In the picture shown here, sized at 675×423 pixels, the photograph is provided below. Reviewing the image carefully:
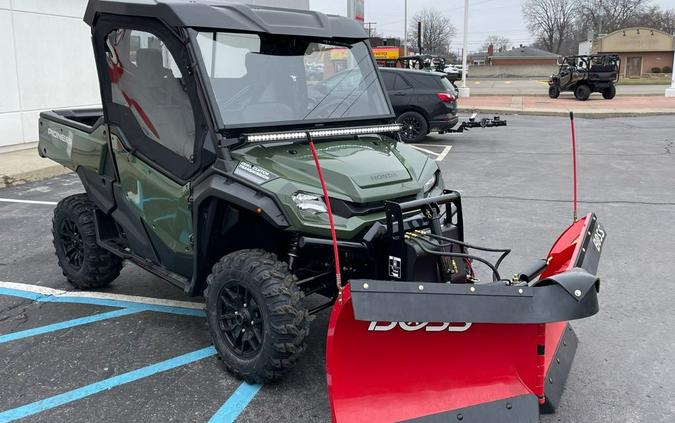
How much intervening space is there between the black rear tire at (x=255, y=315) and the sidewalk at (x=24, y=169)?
7.86m

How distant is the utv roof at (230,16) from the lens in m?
3.95

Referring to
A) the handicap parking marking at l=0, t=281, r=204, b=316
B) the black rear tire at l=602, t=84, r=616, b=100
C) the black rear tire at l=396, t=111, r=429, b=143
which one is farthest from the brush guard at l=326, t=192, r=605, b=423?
the black rear tire at l=602, t=84, r=616, b=100

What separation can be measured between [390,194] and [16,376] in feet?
8.55

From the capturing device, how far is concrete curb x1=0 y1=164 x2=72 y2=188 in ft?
33.3

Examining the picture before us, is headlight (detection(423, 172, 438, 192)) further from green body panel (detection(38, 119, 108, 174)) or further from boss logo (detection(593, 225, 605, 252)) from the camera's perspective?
green body panel (detection(38, 119, 108, 174))

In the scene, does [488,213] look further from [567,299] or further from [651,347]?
[567,299]

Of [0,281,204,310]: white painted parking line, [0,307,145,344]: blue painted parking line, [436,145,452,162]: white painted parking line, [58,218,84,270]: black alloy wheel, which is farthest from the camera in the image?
[436,145,452,162]: white painted parking line

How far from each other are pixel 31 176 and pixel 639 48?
72.8m

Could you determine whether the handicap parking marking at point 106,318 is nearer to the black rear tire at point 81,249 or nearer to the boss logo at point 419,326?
the black rear tire at point 81,249

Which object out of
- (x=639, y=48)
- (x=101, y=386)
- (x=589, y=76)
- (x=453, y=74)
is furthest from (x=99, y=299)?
(x=639, y=48)

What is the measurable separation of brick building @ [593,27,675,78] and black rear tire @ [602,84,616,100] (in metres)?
44.3

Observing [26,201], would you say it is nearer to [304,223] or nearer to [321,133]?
[321,133]

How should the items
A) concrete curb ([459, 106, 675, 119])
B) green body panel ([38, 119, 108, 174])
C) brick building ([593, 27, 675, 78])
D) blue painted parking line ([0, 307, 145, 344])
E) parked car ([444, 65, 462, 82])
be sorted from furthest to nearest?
brick building ([593, 27, 675, 78]) < parked car ([444, 65, 462, 82]) < concrete curb ([459, 106, 675, 119]) < green body panel ([38, 119, 108, 174]) < blue painted parking line ([0, 307, 145, 344])

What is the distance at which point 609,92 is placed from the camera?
28.9 metres
